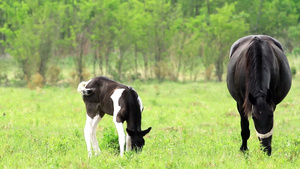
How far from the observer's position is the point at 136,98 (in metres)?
6.65

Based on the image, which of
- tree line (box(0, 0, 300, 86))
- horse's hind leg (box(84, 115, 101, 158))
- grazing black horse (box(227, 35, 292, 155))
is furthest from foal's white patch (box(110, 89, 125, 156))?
tree line (box(0, 0, 300, 86))

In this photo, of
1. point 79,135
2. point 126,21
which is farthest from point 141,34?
point 79,135

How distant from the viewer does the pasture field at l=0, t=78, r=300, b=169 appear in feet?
19.8

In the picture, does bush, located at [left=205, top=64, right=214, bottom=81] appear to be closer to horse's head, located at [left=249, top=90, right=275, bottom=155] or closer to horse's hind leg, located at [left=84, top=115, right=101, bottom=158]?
horse's hind leg, located at [left=84, top=115, right=101, bottom=158]

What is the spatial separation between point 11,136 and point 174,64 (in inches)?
870

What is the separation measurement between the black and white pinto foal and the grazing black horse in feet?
5.39

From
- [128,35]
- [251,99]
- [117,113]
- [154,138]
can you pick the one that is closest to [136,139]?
[117,113]

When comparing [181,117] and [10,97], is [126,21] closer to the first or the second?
[10,97]

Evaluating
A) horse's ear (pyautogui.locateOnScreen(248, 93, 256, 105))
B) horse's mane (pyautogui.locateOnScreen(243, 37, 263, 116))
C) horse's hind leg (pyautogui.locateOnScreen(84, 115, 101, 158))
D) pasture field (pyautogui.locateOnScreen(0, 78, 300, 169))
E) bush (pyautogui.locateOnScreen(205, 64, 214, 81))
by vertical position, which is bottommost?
bush (pyautogui.locateOnScreen(205, 64, 214, 81))

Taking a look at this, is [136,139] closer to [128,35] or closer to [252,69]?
[252,69]

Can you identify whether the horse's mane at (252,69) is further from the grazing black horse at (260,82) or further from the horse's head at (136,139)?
the horse's head at (136,139)

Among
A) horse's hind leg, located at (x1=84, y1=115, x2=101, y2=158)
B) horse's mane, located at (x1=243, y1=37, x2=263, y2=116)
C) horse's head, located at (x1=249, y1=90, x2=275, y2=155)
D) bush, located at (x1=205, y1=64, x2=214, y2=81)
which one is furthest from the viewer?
bush, located at (x1=205, y1=64, x2=214, y2=81)

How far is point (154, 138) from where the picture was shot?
351 inches

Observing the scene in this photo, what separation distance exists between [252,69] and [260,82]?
1.01 feet
